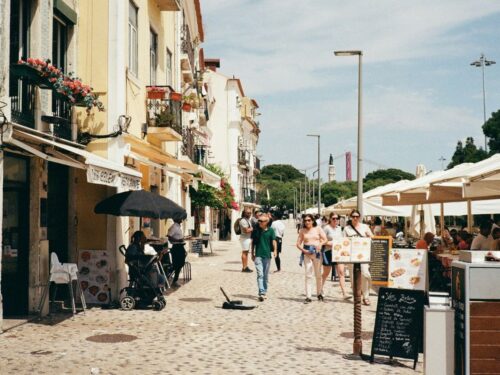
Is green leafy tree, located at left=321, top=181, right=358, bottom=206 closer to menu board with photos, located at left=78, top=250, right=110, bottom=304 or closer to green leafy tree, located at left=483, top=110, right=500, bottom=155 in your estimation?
green leafy tree, located at left=483, top=110, right=500, bottom=155

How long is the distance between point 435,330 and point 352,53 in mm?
16586

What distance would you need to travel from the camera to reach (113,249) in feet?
47.6

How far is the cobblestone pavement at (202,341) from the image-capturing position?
331 inches

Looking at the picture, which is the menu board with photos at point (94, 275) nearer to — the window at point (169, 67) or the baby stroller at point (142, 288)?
the baby stroller at point (142, 288)

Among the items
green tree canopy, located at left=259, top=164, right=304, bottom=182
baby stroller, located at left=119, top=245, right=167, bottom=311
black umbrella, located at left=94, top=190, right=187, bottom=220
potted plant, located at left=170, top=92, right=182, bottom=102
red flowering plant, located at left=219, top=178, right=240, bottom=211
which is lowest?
baby stroller, located at left=119, top=245, right=167, bottom=311

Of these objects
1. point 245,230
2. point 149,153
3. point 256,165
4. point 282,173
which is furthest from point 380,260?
point 282,173

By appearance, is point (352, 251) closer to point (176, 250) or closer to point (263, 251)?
point (263, 251)

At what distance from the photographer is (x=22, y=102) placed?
1171 cm

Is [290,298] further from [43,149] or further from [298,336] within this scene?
[43,149]

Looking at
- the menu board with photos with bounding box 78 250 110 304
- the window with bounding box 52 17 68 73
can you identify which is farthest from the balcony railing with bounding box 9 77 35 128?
the menu board with photos with bounding box 78 250 110 304

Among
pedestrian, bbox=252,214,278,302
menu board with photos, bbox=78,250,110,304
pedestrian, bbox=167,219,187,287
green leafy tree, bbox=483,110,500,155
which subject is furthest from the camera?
green leafy tree, bbox=483,110,500,155

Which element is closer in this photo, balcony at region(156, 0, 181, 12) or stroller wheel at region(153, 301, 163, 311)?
stroller wheel at region(153, 301, 163, 311)

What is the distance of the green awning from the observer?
43.8 ft

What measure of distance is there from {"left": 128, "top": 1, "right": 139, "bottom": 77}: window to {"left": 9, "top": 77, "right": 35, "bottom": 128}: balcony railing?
527 centimetres
